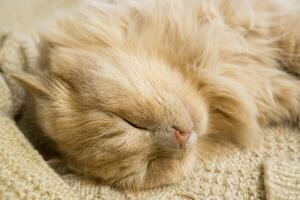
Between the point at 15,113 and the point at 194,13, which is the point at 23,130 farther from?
the point at 194,13

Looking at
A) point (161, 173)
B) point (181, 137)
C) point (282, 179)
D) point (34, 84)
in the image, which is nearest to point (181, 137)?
point (181, 137)

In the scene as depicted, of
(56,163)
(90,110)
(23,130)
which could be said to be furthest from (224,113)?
(23,130)

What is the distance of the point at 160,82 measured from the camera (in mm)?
1165

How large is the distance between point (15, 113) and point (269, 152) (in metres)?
0.88

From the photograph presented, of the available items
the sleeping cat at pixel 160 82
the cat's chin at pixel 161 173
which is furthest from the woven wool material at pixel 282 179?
the cat's chin at pixel 161 173

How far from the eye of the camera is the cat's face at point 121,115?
1.12 metres

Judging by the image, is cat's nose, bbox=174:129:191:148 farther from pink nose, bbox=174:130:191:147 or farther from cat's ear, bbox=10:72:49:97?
cat's ear, bbox=10:72:49:97

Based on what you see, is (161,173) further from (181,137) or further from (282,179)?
(282,179)

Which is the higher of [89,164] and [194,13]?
[194,13]

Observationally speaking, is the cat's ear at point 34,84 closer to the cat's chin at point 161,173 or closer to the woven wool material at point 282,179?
the cat's chin at point 161,173

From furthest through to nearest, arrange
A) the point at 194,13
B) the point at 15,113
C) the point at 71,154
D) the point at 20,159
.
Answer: the point at 15,113, the point at 194,13, the point at 71,154, the point at 20,159

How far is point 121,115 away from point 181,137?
179 millimetres

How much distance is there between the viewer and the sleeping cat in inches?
44.5

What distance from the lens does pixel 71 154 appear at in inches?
47.4
